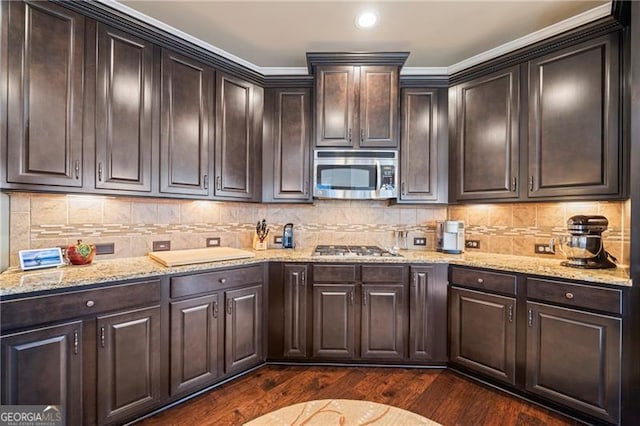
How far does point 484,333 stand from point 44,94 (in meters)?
3.33

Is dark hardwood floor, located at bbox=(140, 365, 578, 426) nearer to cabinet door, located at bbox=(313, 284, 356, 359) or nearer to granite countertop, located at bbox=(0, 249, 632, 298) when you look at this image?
cabinet door, located at bbox=(313, 284, 356, 359)

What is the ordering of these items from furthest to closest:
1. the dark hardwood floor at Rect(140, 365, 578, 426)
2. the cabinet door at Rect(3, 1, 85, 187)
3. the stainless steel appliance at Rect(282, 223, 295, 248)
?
the stainless steel appliance at Rect(282, 223, 295, 248), the dark hardwood floor at Rect(140, 365, 578, 426), the cabinet door at Rect(3, 1, 85, 187)

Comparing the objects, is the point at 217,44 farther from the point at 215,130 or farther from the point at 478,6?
the point at 478,6

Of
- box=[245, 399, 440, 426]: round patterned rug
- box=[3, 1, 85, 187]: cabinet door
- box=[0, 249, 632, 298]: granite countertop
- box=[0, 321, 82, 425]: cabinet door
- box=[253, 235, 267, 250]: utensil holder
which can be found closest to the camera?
box=[245, 399, 440, 426]: round patterned rug

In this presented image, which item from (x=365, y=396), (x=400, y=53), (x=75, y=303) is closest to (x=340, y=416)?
(x=365, y=396)

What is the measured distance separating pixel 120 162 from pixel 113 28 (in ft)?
2.91

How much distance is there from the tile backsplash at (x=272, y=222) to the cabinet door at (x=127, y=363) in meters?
0.72

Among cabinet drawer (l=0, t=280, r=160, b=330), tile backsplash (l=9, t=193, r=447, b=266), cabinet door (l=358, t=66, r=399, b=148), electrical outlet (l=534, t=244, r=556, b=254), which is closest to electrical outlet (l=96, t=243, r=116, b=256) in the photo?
tile backsplash (l=9, t=193, r=447, b=266)

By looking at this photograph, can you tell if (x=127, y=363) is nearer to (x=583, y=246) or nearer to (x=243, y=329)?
(x=243, y=329)

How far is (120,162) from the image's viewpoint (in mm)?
1862

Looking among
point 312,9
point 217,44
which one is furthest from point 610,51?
point 217,44

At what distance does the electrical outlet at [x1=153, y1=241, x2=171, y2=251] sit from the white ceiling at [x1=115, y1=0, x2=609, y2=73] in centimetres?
169

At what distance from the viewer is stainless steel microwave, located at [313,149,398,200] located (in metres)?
2.52

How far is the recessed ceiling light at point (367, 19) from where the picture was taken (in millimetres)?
1912
